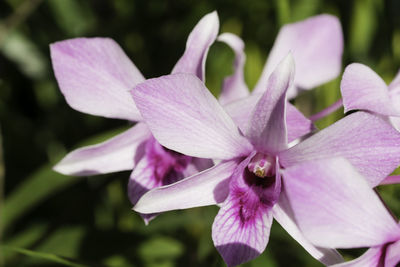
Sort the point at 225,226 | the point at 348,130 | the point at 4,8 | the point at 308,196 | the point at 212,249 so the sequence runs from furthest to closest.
→ the point at 4,8 → the point at 212,249 → the point at 225,226 → the point at 348,130 → the point at 308,196

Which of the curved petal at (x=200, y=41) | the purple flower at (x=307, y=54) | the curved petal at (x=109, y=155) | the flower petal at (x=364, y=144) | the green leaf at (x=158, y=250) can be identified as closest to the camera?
the flower petal at (x=364, y=144)

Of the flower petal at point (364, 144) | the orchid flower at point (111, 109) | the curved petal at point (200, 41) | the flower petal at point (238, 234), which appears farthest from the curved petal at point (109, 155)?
the flower petal at point (364, 144)

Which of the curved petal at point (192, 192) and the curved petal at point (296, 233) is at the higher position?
the curved petal at point (192, 192)

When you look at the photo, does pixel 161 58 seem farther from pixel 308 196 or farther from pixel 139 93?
pixel 308 196

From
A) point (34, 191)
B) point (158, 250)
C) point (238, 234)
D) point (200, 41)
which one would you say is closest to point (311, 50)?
point (200, 41)

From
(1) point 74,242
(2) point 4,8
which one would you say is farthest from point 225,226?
(2) point 4,8

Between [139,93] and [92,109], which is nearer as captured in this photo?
[139,93]

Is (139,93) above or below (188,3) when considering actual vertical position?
above

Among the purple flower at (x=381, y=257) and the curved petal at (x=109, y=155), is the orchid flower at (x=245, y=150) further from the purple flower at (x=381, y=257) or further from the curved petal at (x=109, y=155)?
the curved petal at (x=109, y=155)
